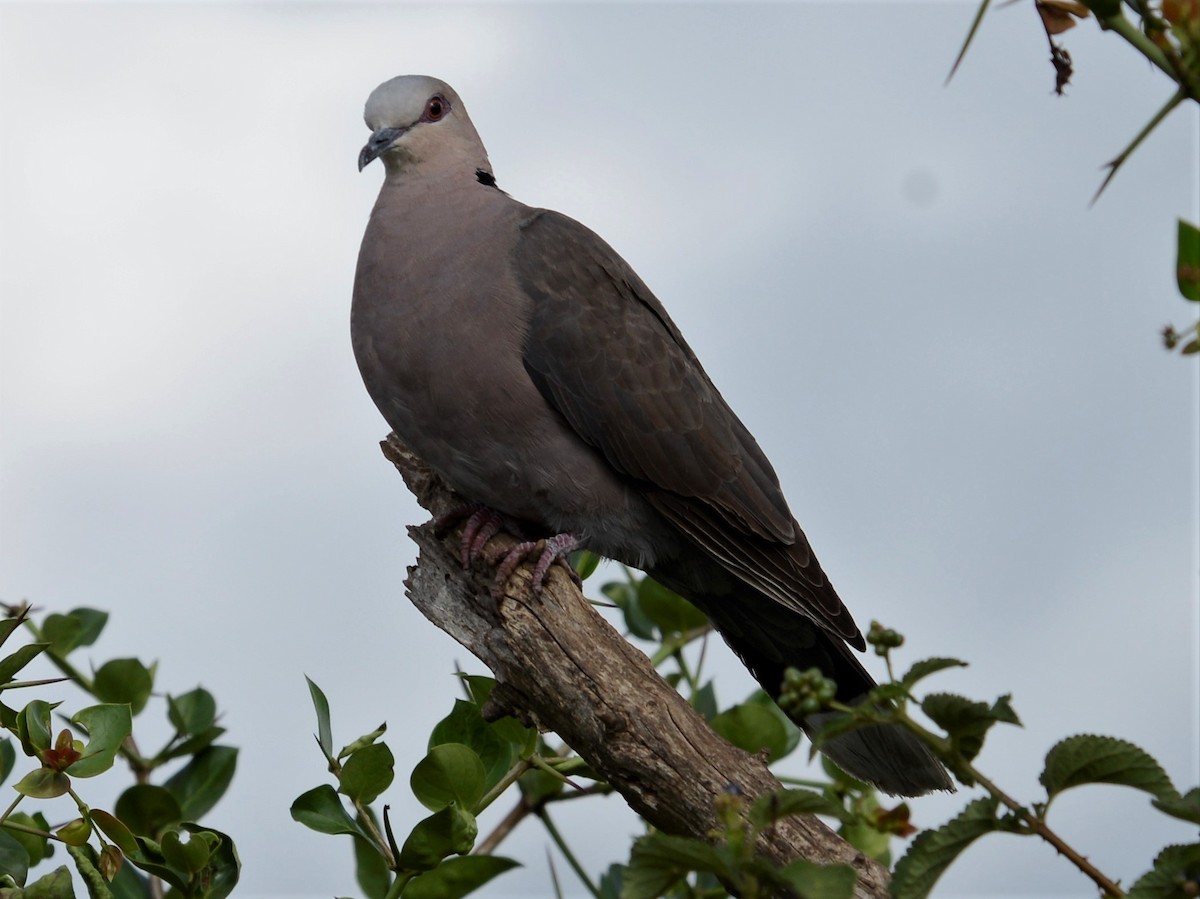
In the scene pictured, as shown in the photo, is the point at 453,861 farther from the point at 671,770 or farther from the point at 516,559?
the point at 516,559

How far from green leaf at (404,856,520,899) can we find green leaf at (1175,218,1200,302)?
65.0 inches

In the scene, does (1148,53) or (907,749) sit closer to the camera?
(1148,53)

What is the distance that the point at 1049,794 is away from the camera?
5.62 feet

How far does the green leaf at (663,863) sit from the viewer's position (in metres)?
1.59

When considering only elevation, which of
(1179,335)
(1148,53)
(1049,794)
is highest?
(1148,53)

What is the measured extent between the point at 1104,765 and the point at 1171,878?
0.16 metres

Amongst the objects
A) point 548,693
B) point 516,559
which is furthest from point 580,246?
point 548,693

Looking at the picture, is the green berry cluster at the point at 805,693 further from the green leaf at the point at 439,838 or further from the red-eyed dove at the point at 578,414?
the red-eyed dove at the point at 578,414

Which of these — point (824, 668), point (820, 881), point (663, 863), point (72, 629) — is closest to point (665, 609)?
point (824, 668)

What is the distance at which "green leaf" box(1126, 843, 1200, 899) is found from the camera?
1549 millimetres

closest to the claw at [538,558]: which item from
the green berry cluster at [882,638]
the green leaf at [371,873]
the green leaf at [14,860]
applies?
the green leaf at [371,873]

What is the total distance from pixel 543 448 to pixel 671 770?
4.03 feet

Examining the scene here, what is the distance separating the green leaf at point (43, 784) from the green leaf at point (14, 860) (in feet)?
0.33

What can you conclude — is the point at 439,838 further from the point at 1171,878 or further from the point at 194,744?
the point at 1171,878
